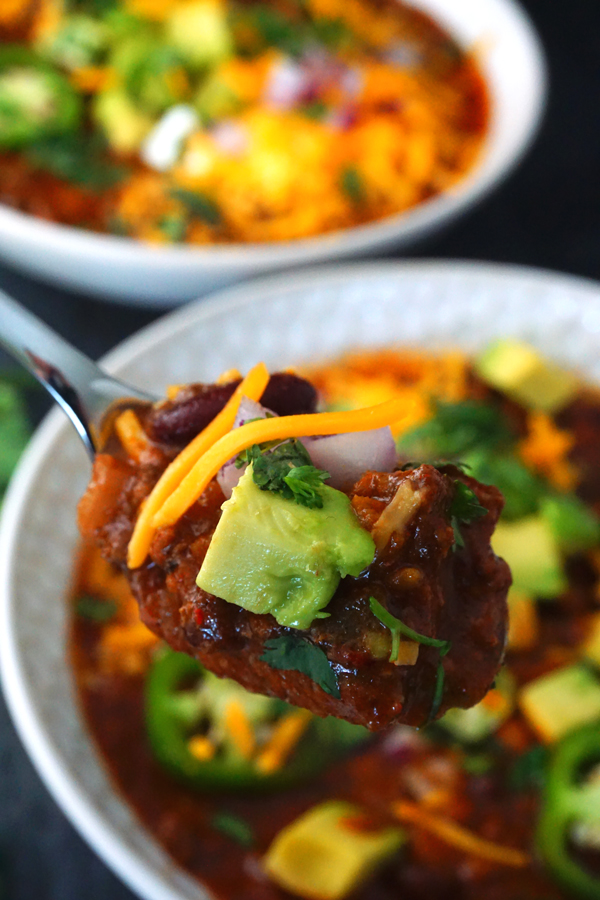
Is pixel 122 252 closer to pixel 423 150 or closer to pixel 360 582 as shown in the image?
pixel 423 150

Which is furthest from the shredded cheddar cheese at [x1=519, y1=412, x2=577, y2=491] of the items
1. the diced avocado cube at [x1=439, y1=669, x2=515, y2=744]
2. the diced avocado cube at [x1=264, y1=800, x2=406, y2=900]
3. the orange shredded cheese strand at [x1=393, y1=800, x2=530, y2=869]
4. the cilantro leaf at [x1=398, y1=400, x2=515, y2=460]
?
the diced avocado cube at [x1=264, y1=800, x2=406, y2=900]

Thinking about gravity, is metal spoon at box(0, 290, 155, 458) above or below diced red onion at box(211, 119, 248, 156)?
below

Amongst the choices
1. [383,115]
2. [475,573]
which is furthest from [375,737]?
[383,115]

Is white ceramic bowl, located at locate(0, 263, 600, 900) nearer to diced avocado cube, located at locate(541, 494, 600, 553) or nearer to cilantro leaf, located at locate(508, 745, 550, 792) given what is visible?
diced avocado cube, located at locate(541, 494, 600, 553)

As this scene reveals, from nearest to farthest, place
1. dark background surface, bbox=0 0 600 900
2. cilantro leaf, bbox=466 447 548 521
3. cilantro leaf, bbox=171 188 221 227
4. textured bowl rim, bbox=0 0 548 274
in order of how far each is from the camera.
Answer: dark background surface, bbox=0 0 600 900 < cilantro leaf, bbox=466 447 548 521 < textured bowl rim, bbox=0 0 548 274 < cilantro leaf, bbox=171 188 221 227

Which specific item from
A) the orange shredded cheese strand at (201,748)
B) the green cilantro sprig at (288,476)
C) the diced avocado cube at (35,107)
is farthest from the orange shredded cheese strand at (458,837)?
the diced avocado cube at (35,107)

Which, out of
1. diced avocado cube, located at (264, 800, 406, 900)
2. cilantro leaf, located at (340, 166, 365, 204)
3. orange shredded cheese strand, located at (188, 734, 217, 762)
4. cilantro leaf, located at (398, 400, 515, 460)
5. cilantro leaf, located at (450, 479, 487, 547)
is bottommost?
diced avocado cube, located at (264, 800, 406, 900)

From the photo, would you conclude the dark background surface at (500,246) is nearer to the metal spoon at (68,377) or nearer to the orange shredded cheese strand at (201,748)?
the orange shredded cheese strand at (201,748)
